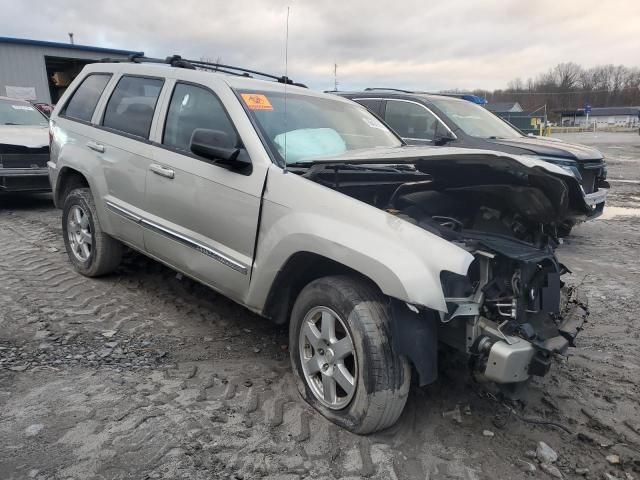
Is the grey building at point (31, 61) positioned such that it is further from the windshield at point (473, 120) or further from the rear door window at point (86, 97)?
the rear door window at point (86, 97)

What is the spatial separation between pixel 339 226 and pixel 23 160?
→ 22.6 feet

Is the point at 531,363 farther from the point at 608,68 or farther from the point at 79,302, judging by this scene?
the point at 608,68

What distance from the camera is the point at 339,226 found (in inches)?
105

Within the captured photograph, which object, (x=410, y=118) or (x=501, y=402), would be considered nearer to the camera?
(x=501, y=402)

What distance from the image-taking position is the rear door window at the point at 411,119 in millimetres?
7438

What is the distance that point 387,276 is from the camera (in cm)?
241

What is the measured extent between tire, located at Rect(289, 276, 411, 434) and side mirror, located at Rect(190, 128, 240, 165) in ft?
3.08

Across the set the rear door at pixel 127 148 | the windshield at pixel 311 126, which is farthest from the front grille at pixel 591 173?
the rear door at pixel 127 148

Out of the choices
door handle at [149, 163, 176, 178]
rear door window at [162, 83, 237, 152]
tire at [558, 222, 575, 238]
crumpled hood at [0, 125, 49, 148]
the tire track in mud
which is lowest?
the tire track in mud

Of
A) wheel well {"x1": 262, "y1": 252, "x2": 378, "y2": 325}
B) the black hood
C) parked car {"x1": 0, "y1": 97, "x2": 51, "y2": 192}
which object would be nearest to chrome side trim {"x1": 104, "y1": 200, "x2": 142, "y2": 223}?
wheel well {"x1": 262, "y1": 252, "x2": 378, "y2": 325}

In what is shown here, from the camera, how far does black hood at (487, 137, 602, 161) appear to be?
6711 mm

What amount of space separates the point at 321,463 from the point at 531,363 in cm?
112

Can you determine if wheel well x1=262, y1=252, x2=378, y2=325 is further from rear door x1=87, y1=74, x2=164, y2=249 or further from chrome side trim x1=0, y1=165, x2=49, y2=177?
chrome side trim x1=0, y1=165, x2=49, y2=177

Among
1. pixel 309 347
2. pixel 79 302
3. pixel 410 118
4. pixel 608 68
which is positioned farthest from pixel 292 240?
pixel 608 68
